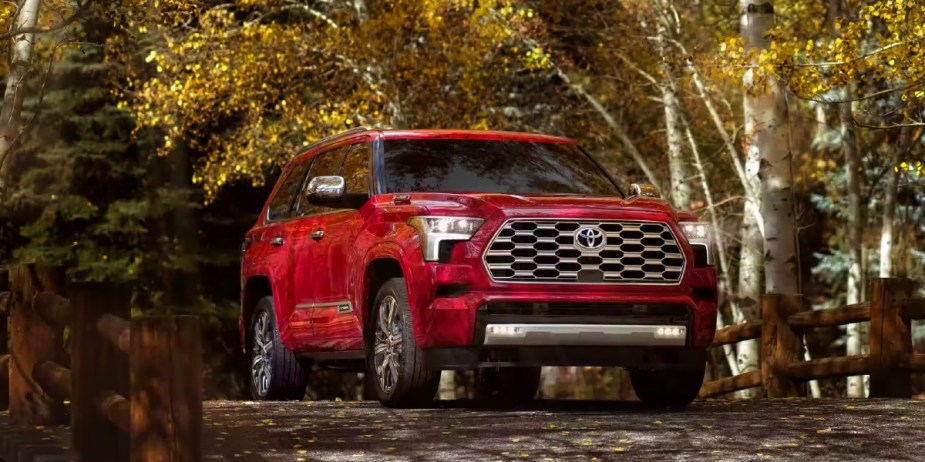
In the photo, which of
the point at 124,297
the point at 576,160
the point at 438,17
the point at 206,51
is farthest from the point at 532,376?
the point at 206,51

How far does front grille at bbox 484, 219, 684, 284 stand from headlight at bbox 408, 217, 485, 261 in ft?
0.56

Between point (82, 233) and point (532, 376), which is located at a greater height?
point (82, 233)

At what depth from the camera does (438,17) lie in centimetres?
2714

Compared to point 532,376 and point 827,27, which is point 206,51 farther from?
point 532,376

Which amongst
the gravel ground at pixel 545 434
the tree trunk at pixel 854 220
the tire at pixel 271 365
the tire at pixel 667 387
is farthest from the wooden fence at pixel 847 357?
the tree trunk at pixel 854 220

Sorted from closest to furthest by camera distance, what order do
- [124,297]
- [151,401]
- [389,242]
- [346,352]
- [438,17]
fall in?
1. [151,401]
2. [124,297]
3. [389,242]
4. [346,352]
5. [438,17]

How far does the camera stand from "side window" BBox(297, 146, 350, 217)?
13.3 m

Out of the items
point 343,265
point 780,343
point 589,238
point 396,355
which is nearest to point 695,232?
point 589,238

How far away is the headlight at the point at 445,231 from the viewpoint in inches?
442

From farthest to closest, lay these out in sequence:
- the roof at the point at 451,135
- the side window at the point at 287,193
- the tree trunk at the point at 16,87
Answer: the tree trunk at the point at 16,87 → the side window at the point at 287,193 → the roof at the point at 451,135

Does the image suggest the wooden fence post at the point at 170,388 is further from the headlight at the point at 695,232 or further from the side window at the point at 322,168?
the side window at the point at 322,168

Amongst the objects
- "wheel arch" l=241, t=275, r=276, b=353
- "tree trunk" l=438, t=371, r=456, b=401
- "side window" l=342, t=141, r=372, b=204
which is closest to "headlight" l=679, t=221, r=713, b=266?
"side window" l=342, t=141, r=372, b=204

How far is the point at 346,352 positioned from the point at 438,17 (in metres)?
15.0

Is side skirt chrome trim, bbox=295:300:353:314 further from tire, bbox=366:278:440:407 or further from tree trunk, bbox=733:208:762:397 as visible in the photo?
tree trunk, bbox=733:208:762:397
